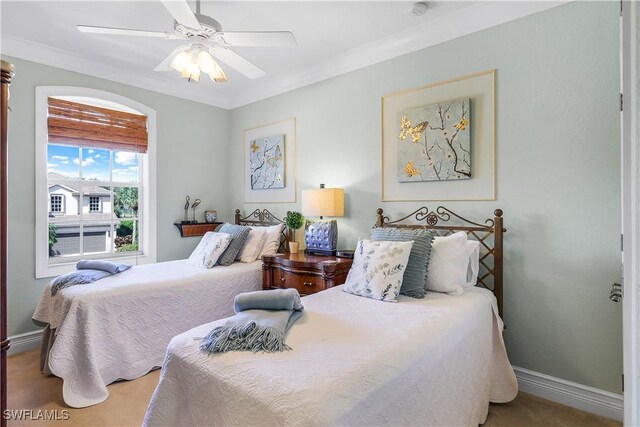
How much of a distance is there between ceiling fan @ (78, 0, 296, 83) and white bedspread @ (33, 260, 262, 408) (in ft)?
5.39

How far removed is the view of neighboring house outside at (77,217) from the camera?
3.34 metres

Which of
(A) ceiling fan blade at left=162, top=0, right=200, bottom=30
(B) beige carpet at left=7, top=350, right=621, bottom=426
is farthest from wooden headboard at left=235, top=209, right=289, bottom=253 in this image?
(A) ceiling fan blade at left=162, top=0, right=200, bottom=30

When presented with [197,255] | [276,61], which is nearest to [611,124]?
[276,61]

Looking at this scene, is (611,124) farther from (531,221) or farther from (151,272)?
(151,272)

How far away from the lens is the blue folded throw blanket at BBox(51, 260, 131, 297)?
253cm

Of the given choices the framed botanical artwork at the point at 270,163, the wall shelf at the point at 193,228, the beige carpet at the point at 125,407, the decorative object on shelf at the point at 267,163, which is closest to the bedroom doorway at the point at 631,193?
the beige carpet at the point at 125,407

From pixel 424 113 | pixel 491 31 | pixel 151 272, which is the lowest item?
pixel 151 272

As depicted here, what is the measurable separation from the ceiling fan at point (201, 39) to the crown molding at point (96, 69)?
4.89 ft

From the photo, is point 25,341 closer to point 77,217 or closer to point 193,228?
point 77,217

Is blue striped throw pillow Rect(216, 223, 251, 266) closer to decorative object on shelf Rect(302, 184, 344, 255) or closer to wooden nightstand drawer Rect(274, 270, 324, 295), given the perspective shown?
wooden nightstand drawer Rect(274, 270, 324, 295)

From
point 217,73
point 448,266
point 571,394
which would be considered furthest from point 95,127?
point 571,394

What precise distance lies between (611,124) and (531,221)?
71 cm

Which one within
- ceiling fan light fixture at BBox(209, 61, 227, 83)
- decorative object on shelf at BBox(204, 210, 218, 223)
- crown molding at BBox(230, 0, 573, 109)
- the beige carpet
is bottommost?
the beige carpet

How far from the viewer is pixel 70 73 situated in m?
3.31
